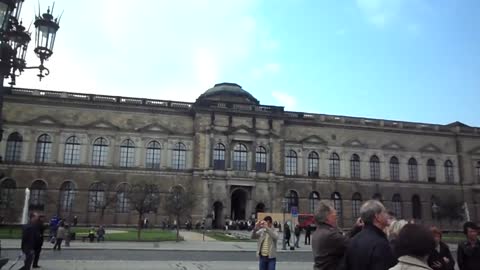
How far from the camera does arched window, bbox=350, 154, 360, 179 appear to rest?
5438cm

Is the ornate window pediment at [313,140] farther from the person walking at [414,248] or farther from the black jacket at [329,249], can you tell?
the person walking at [414,248]

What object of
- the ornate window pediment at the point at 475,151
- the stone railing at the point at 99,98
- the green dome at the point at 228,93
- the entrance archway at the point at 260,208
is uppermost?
the green dome at the point at 228,93

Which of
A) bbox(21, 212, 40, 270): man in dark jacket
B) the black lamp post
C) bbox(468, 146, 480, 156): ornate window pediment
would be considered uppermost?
bbox(468, 146, 480, 156): ornate window pediment

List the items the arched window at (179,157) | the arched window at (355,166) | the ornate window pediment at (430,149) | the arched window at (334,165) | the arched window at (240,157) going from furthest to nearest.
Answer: the ornate window pediment at (430,149)
the arched window at (355,166)
the arched window at (334,165)
the arched window at (240,157)
the arched window at (179,157)

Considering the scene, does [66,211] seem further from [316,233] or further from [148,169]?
[316,233]

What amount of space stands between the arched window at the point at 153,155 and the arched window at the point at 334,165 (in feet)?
68.7

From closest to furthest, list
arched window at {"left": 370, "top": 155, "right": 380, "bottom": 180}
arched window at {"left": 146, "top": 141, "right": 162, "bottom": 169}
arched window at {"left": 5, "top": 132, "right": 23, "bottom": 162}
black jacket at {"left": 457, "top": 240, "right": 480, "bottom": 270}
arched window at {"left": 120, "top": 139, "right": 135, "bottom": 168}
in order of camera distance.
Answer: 1. black jacket at {"left": 457, "top": 240, "right": 480, "bottom": 270}
2. arched window at {"left": 5, "top": 132, "right": 23, "bottom": 162}
3. arched window at {"left": 120, "top": 139, "right": 135, "bottom": 168}
4. arched window at {"left": 146, "top": 141, "right": 162, "bottom": 169}
5. arched window at {"left": 370, "top": 155, "right": 380, "bottom": 180}

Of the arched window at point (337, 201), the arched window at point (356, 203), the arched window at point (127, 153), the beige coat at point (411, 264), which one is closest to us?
the beige coat at point (411, 264)

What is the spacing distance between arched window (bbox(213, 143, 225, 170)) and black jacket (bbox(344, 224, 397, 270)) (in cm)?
4476

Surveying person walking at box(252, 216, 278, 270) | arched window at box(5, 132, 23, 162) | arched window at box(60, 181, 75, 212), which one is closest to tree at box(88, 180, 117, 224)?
arched window at box(60, 181, 75, 212)

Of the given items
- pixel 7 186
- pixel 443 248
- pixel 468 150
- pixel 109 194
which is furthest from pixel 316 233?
pixel 468 150

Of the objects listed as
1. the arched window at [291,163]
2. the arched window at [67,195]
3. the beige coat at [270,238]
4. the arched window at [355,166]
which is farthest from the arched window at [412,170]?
the beige coat at [270,238]

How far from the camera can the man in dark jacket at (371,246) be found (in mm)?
4363

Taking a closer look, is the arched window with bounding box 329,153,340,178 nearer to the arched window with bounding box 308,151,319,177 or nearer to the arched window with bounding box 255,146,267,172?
the arched window with bounding box 308,151,319,177
